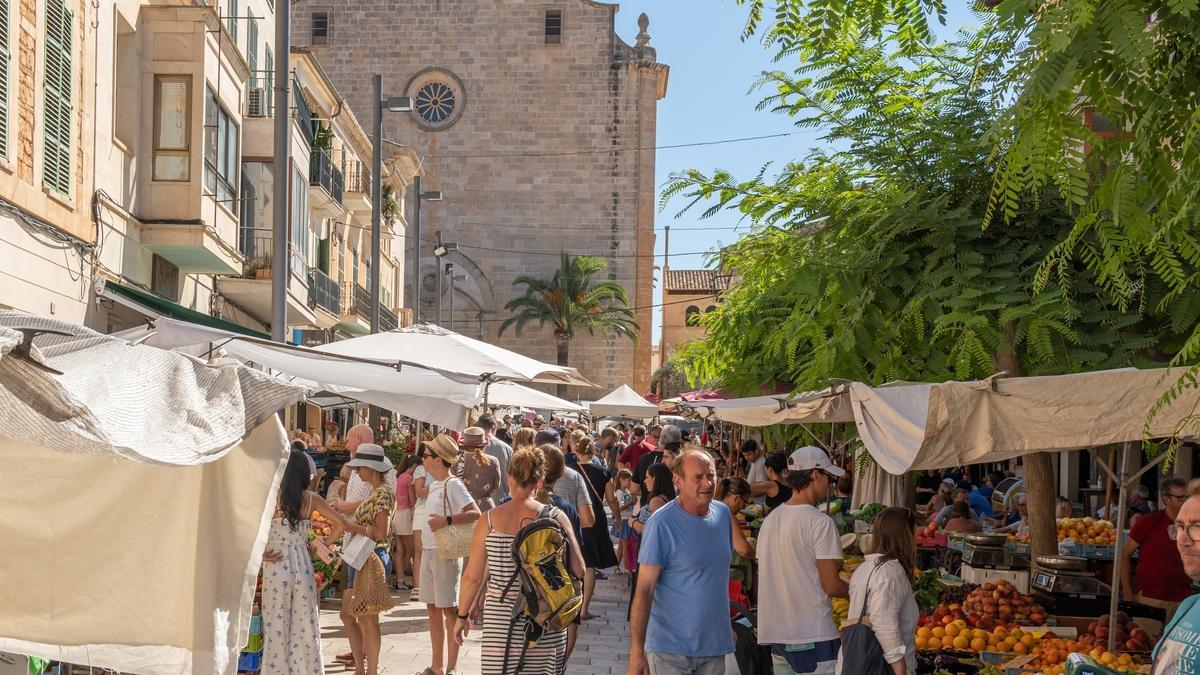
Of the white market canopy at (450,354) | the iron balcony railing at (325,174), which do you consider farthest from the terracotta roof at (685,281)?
the white market canopy at (450,354)

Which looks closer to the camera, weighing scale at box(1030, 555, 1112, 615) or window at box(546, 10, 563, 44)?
weighing scale at box(1030, 555, 1112, 615)

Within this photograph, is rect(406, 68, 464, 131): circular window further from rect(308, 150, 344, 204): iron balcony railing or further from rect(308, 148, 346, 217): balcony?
rect(308, 148, 346, 217): balcony

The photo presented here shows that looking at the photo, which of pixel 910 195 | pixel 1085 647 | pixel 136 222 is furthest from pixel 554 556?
pixel 136 222

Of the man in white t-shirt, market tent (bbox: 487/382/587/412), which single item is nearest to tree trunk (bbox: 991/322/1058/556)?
the man in white t-shirt

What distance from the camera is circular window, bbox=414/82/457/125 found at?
5628 cm

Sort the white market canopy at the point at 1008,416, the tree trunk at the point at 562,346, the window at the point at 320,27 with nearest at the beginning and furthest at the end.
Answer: the white market canopy at the point at 1008,416 < the tree trunk at the point at 562,346 < the window at the point at 320,27

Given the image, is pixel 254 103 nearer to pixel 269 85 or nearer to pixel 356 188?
pixel 269 85

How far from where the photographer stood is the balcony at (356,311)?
123 feet

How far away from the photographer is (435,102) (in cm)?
5644

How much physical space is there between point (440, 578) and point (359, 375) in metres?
1.77

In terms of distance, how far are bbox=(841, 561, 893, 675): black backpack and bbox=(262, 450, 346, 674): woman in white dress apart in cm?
335

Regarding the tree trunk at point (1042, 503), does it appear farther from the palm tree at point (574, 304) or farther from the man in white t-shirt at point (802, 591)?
the palm tree at point (574, 304)

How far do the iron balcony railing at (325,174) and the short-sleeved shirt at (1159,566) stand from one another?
21.8m

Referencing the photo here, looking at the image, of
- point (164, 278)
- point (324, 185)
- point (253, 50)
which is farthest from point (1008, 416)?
point (324, 185)
